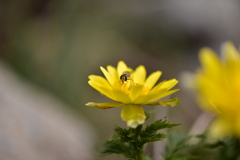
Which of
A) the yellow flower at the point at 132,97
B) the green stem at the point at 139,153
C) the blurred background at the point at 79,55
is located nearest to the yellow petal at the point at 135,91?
the yellow flower at the point at 132,97

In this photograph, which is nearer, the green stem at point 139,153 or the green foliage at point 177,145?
the green stem at point 139,153

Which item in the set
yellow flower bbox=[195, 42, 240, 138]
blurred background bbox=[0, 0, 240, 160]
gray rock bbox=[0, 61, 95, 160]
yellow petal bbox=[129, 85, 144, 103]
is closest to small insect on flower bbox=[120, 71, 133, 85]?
yellow petal bbox=[129, 85, 144, 103]

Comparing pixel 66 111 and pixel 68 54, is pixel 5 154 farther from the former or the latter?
pixel 68 54

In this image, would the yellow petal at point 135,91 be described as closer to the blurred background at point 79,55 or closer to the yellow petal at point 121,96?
the yellow petal at point 121,96

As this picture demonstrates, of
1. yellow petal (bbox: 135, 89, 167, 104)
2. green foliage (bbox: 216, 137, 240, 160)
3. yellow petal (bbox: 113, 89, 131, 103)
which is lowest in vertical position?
green foliage (bbox: 216, 137, 240, 160)

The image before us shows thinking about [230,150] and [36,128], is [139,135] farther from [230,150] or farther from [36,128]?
[36,128]

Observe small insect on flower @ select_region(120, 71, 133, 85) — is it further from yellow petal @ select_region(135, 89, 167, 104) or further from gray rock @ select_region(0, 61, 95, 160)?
gray rock @ select_region(0, 61, 95, 160)

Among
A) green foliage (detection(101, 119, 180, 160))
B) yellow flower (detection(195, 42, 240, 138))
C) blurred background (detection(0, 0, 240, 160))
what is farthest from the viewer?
blurred background (detection(0, 0, 240, 160))

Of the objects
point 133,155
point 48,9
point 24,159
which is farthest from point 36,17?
point 133,155
